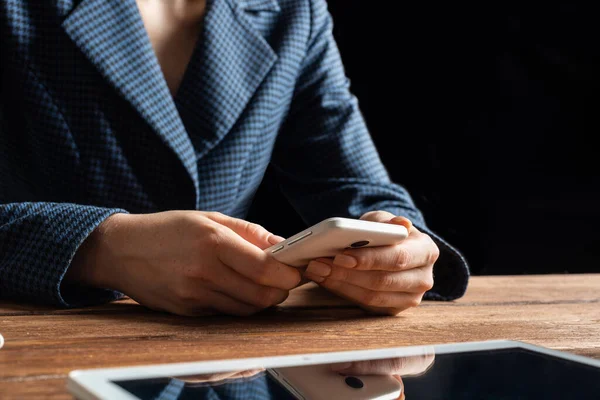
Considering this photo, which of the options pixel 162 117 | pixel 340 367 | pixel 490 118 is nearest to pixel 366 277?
pixel 340 367

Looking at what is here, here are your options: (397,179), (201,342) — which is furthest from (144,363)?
(397,179)

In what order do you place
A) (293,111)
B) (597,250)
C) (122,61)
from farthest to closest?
(597,250), (293,111), (122,61)

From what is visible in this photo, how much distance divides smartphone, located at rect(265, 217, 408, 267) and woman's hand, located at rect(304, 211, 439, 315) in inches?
0.4

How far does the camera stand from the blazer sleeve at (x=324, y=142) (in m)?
1.11

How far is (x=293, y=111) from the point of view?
46.4 inches

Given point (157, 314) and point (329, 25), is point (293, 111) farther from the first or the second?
point (157, 314)

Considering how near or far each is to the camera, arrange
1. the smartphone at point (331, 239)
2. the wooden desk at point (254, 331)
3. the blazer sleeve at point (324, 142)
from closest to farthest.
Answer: the wooden desk at point (254, 331) → the smartphone at point (331, 239) → the blazer sleeve at point (324, 142)

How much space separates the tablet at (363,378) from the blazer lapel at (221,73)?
0.60m

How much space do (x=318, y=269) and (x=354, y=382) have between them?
28 centimetres

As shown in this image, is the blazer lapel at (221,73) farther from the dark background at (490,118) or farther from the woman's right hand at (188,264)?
the dark background at (490,118)

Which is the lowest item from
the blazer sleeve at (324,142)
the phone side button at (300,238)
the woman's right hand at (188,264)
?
the blazer sleeve at (324,142)

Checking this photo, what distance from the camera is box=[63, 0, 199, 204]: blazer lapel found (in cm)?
90

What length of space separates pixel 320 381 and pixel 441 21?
1367 mm

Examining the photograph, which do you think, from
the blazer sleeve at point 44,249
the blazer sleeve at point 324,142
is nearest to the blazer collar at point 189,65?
the blazer sleeve at point 324,142
